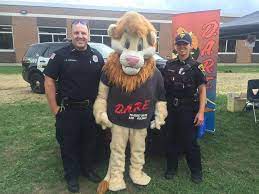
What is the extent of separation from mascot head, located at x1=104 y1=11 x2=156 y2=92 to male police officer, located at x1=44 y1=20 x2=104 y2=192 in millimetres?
229

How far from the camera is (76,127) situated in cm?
346

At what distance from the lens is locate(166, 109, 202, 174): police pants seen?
142 inches

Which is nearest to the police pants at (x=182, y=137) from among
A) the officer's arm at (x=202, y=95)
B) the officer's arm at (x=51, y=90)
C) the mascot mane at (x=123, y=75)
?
the officer's arm at (x=202, y=95)

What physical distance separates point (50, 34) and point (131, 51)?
72.9 ft

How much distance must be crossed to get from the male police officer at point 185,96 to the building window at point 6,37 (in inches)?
886

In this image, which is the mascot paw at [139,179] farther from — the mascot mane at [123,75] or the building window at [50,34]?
the building window at [50,34]

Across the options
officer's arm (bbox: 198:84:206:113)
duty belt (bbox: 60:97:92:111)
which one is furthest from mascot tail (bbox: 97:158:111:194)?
officer's arm (bbox: 198:84:206:113)

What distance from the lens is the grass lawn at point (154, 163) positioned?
12.1 feet

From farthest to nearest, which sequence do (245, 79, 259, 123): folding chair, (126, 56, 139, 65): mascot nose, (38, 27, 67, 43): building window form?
(38, 27, 67, 43): building window
(245, 79, 259, 123): folding chair
(126, 56, 139, 65): mascot nose

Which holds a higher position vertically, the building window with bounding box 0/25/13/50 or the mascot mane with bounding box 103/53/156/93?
the building window with bounding box 0/25/13/50

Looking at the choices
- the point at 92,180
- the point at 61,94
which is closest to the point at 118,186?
the point at 92,180

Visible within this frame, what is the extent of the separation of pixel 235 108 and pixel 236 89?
423cm

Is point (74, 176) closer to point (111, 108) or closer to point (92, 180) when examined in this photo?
point (92, 180)

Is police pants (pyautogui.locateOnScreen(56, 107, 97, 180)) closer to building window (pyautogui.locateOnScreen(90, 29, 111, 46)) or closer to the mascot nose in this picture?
the mascot nose
